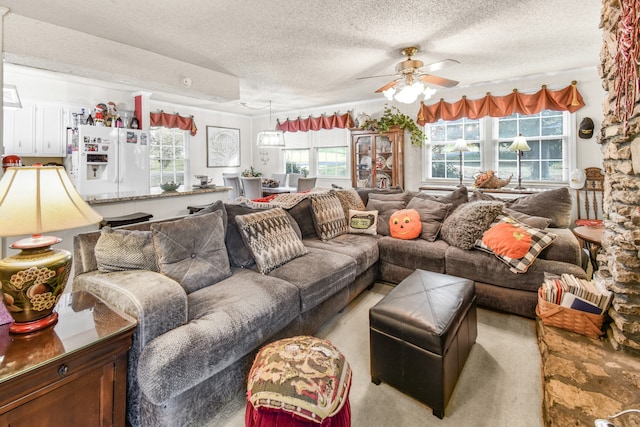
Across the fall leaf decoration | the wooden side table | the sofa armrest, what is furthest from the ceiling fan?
the wooden side table

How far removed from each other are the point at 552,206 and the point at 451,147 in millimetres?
2725

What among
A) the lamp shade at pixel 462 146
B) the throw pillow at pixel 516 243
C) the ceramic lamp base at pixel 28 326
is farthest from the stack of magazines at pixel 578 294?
the lamp shade at pixel 462 146

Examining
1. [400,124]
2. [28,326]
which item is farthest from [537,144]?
[28,326]

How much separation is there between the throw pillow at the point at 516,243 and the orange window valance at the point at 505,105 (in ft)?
9.12

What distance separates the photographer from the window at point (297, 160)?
7.65 meters

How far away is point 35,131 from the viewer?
14.9ft

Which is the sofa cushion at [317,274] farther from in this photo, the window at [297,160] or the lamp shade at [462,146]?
the window at [297,160]

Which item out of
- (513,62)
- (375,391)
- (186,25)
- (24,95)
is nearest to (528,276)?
(375,391)

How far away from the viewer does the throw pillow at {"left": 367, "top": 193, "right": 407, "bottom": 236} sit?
3.60 meters

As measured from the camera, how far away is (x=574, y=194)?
4426 mm

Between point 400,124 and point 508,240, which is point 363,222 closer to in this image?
point 508,240

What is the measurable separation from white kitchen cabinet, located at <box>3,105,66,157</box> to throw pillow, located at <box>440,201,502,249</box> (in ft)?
18.7

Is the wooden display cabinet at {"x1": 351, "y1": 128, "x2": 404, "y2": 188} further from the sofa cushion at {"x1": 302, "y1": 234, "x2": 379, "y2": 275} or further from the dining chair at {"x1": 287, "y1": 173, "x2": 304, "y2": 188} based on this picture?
the sofa cushion at {"x1": 302, "y1": 234, "x2": 379, "y2": 275}

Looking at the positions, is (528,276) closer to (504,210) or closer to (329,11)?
(504,210)
